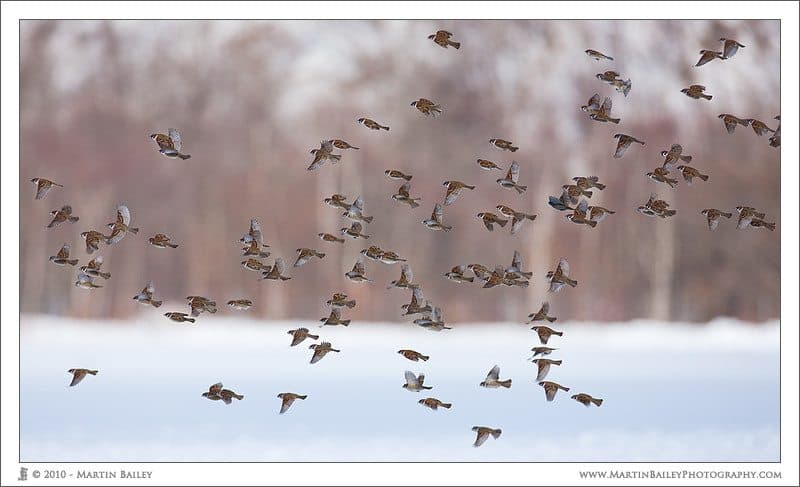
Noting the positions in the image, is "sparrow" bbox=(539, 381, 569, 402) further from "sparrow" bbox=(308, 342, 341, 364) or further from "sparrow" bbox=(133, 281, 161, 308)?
"sparrow" bbox=(133, 281, 161, 308)

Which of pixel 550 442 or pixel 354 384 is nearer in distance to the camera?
pixel 550 442

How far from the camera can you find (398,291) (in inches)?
443

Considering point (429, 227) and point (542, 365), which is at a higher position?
point (429, 227)

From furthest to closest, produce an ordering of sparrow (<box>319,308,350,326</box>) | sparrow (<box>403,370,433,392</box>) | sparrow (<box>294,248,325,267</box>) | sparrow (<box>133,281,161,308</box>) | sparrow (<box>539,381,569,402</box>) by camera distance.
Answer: sparrow (<box>539,381,569,402</box>), sparrow (<box>294,248,325,267</box>), sparrow (<box>319,308,350,326</box>), sparrow (<box>133,281,161,308</box>), sparrow (<box>403,370,433,392</box>)

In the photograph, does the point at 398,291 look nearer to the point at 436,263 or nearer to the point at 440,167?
the point at 436,263

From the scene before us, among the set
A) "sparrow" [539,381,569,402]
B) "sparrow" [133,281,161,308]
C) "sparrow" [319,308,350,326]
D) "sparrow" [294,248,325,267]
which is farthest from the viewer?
"sparrow" [539,381,569,402]

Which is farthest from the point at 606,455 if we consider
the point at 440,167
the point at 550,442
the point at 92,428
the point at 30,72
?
the point at 30,72

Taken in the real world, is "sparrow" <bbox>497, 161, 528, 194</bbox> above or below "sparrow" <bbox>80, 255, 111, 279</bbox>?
above

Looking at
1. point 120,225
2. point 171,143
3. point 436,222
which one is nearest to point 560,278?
point 436,222

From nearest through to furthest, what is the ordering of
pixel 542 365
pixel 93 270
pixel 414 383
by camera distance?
pixel 414 383, pixel 93 270, pixel 542 365

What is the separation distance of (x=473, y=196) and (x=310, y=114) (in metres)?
2.06

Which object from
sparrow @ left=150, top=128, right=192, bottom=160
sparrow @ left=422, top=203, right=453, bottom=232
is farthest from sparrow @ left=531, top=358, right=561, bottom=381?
sparrow @ left=150, top=128, right=192, bottom=160

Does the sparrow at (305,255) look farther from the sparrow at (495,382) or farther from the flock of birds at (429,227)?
the sparrow at (495,382)

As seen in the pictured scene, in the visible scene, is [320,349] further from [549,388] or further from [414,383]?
[549,388]
